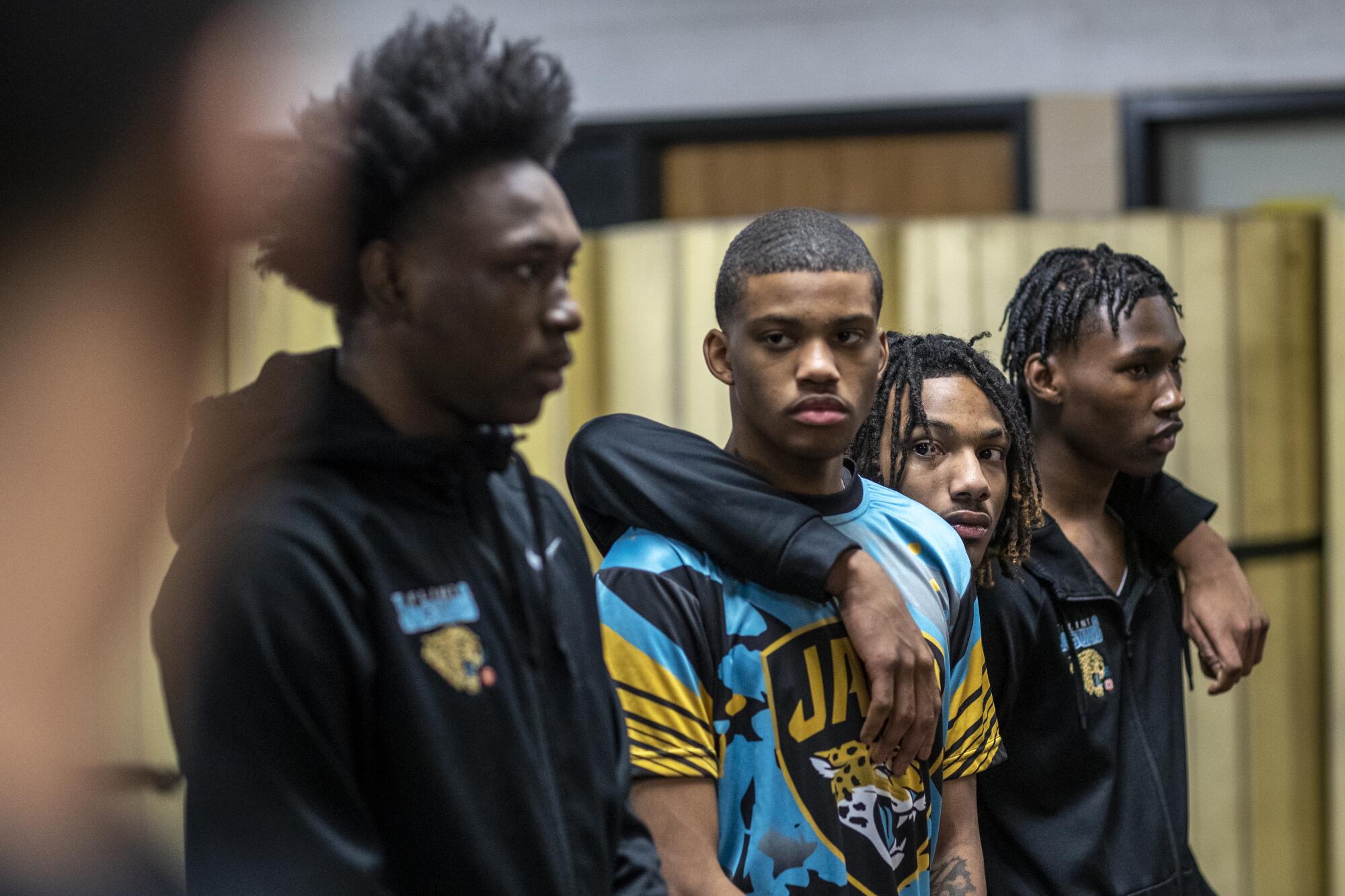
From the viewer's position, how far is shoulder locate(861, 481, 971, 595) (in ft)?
5.49

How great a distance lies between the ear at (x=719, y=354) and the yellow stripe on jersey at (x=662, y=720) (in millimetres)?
353

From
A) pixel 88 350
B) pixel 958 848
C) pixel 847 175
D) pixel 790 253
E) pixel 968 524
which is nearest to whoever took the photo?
pixel 88 350

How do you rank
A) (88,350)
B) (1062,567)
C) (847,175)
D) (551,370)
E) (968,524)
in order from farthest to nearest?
(847,175), (1062,567), (968,524), (551,370), (88,350)

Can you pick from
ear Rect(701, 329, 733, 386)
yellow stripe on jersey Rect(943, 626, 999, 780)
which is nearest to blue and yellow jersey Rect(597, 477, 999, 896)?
yellow stripe on jersey Rect(943, 626, 999, 780)

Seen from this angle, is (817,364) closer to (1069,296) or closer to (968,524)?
(968,524)

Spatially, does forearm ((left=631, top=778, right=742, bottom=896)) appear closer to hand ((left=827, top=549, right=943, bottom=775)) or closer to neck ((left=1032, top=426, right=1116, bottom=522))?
hand ((left=827, top=549, right=943, bottom=775))

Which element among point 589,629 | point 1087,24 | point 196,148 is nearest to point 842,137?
point 1087,24

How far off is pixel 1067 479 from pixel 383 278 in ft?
4.46

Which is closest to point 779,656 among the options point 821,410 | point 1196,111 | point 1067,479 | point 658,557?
point 658,557

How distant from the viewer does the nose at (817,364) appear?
5.07ft

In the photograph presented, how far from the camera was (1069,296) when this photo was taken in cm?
216

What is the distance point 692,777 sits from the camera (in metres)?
1.50

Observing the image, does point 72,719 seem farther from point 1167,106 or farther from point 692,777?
point 1167,106

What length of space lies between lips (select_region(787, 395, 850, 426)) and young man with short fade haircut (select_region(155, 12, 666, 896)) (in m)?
0.45
